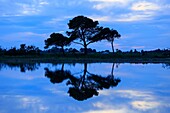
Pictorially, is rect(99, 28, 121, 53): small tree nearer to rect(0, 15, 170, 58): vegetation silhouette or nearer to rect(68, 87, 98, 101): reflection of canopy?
rect(0, 15, 170, 58): vegetation silhouette

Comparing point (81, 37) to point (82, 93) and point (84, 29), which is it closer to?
point (84, 29)

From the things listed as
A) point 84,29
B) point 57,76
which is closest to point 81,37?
point 84,29

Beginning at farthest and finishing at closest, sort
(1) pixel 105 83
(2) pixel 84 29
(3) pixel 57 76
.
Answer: (2) pixel 84 29 → (3) pixel 57 76 → (1) pixel 105 83

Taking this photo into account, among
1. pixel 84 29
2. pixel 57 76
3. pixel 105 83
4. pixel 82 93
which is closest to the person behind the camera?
pixel 82 93

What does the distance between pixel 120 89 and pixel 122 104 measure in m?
4.67

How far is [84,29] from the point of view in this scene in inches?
2414

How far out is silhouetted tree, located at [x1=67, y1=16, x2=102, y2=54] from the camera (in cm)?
6000

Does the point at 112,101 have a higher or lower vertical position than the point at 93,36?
lower

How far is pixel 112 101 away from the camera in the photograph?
1283cm

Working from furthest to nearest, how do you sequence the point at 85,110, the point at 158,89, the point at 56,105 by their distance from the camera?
the point at 158,89, the point at 56,105, the point at 85,110

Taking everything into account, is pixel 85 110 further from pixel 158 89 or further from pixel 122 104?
pixel 158 89

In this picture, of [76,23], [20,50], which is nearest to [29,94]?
[76,23]

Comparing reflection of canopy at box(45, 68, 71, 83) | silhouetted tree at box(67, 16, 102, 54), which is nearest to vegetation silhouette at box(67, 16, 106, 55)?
silhouetted tree at box(67, 16, 102, 54)

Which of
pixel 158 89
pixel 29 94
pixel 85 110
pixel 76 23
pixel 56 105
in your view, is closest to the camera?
pixel 85 110
